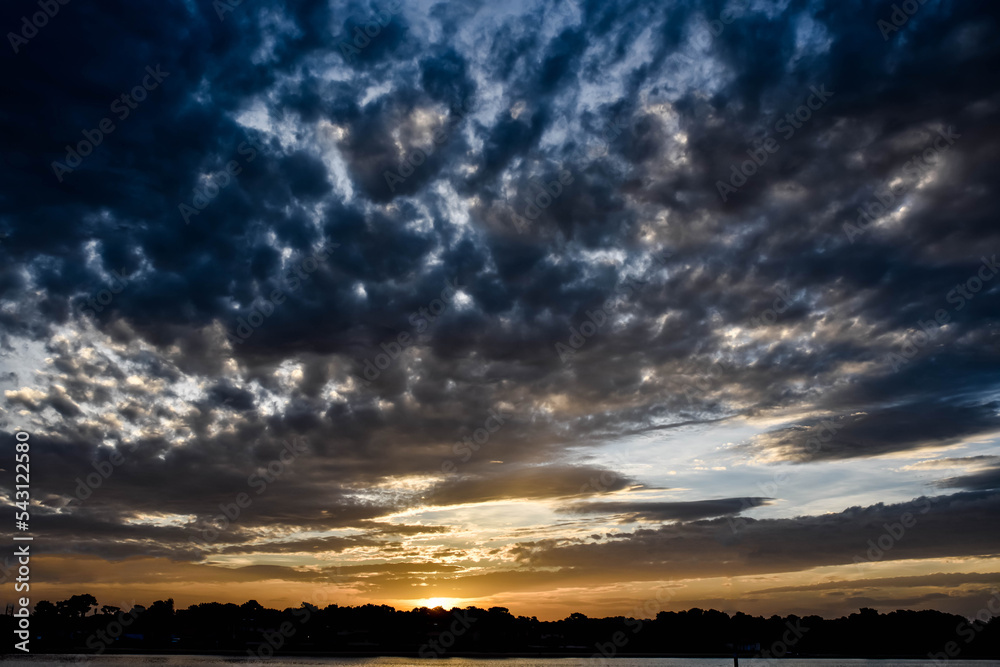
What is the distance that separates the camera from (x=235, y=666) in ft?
554

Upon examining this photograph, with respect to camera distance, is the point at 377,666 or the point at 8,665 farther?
the point at 377,666

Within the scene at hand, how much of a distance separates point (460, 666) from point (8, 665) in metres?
118

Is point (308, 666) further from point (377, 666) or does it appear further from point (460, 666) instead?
point (460, 666)

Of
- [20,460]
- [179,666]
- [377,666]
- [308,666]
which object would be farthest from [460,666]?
[20,460]

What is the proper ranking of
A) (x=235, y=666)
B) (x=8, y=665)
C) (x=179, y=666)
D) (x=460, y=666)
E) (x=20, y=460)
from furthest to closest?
(x=460, y=666) → (x=235, y=666) → (x=179, y=666) → (x=8, y=665) → (x=20, y=460)

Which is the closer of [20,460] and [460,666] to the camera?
[20,460]

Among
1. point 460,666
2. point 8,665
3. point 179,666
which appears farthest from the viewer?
point 460,666

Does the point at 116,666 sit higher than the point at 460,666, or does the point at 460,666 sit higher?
the point at 116,666

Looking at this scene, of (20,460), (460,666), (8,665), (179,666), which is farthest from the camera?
(460,666)

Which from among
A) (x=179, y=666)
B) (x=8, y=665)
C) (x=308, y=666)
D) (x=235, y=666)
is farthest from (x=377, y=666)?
(x=8, y=665)

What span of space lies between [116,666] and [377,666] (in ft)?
243

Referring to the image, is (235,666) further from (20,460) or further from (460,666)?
(20,460)

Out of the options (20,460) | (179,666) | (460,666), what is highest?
(20,460)

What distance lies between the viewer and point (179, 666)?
499 ft
